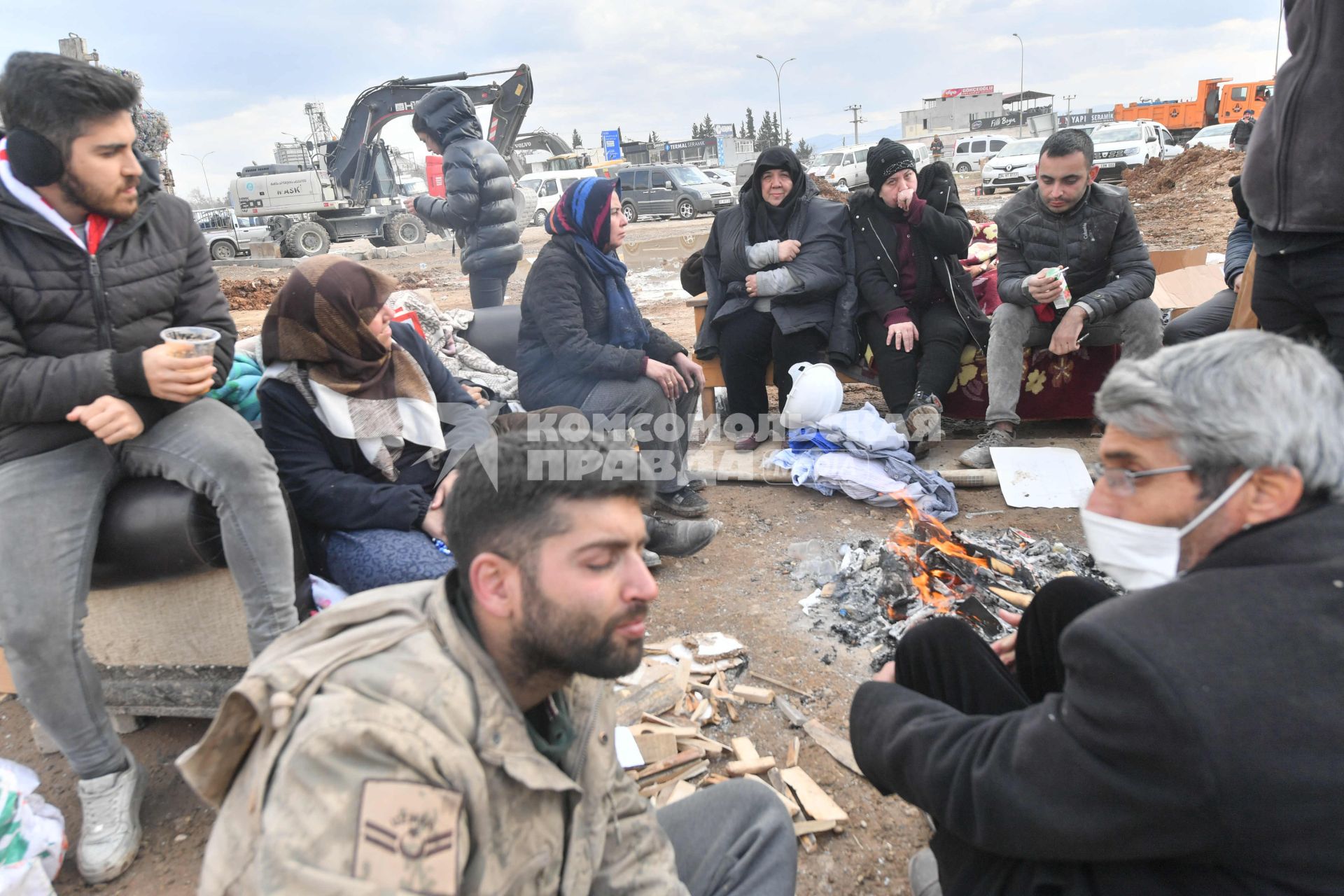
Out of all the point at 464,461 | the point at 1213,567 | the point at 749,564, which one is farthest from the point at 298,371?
the point at 1213,567

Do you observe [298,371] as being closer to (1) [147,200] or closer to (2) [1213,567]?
(1) [147,200]

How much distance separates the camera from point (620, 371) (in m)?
4.49

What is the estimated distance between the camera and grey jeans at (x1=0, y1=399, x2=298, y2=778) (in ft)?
7.52

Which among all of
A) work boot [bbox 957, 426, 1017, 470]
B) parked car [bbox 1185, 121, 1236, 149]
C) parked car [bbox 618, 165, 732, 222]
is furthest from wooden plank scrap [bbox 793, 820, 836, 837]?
parked car [bbox 1185, 121, 1236, 149]

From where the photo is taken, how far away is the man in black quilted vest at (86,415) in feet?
7.54

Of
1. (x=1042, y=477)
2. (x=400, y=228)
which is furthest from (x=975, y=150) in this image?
(x=1042, y=477)

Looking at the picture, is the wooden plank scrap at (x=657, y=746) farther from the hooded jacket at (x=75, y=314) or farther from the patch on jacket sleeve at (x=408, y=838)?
the hooded jacket at (x=75, y=314)

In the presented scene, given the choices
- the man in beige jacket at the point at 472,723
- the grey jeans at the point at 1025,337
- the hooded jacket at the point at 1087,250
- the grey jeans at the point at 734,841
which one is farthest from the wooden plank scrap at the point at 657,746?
the hooded jacket at the point at 1087,250

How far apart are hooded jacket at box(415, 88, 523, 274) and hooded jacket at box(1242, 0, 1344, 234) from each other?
5.21 m

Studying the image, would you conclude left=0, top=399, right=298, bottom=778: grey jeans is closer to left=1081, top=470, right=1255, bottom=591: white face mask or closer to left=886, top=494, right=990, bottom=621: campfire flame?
left=1081, top=470, right=1255, bottom=591: white face mask

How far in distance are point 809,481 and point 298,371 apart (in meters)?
2.90

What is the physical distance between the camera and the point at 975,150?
34781mm

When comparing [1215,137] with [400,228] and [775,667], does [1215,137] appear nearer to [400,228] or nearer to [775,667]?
[400,228]

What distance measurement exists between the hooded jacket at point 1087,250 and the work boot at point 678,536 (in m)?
2.35
